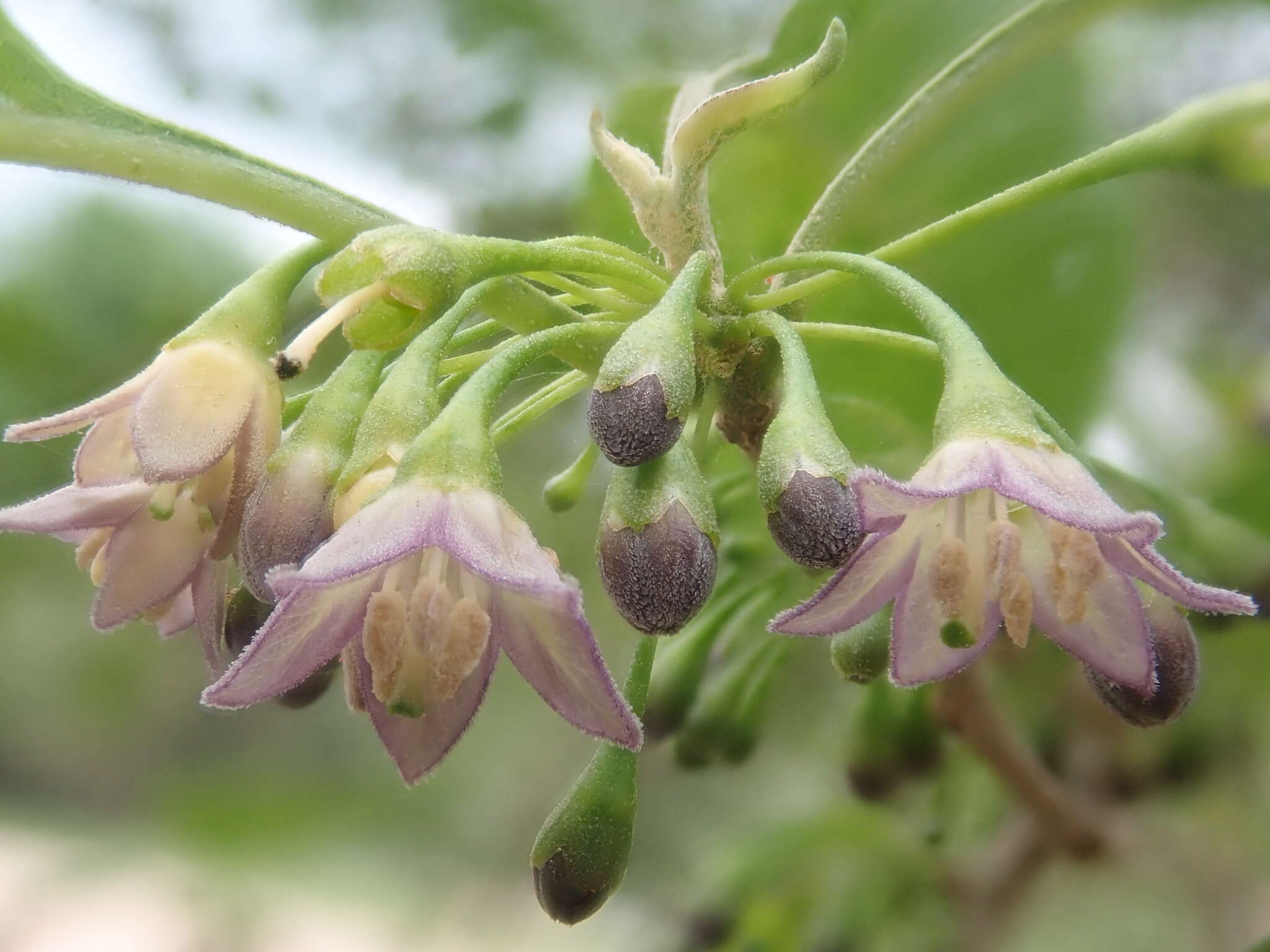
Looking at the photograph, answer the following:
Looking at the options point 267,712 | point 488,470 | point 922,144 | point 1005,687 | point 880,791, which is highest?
point 488,470

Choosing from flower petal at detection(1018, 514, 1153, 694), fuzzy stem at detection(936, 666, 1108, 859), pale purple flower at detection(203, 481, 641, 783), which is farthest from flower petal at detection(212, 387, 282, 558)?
fuzzy stem at detection(936, 666, 1108, 859)

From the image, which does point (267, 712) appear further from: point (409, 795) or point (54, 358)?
point (54, 358)

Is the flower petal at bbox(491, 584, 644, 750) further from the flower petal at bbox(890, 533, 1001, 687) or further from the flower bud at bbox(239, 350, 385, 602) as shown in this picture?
the flower petal at bbox(890, 533, 1001, 687)

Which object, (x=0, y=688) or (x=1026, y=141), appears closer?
(x=1026, y=141)

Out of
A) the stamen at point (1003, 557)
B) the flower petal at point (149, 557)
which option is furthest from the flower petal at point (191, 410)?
the stamen at point (1003, 557)

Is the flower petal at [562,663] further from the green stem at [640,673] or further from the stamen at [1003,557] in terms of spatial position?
the stamen at [1003,557]

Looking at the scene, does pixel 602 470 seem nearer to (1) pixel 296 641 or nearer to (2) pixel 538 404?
(2) pixel 538 404

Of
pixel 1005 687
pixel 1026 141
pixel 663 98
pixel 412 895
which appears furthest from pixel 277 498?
pixel 412 895
